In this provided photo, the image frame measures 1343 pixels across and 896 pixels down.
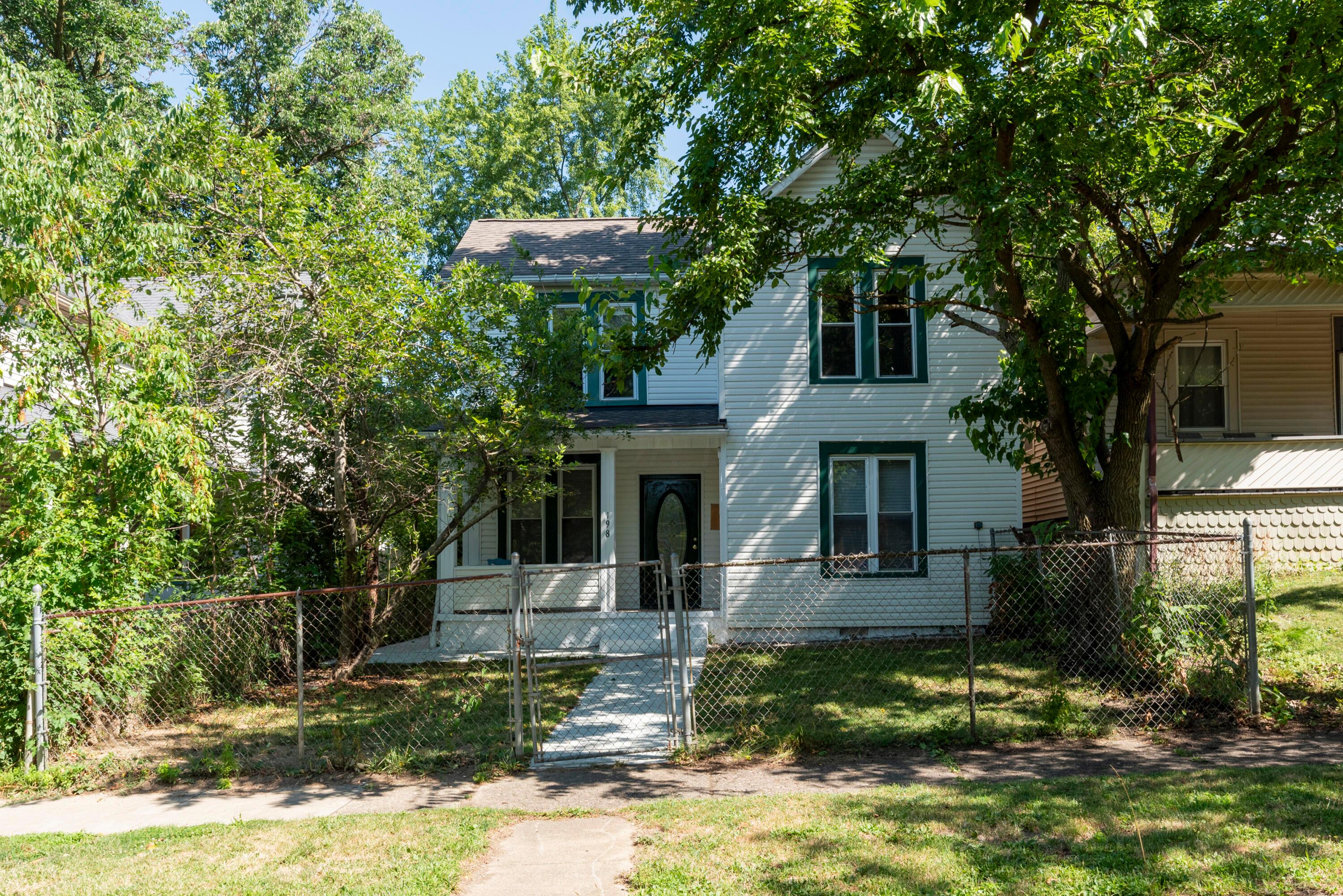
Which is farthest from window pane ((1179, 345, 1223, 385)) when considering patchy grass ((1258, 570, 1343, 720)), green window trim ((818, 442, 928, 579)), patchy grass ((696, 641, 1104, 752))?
patchy grass ((696, 641, 1104, 752))

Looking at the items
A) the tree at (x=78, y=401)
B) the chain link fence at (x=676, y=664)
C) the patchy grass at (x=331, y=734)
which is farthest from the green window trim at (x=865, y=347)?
the tree at (x=78, y=401)

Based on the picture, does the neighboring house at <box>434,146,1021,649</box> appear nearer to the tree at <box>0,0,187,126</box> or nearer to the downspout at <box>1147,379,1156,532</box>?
the downspout at <box>1147,379,1156,532</box>

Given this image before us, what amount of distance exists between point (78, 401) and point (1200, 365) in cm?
1653

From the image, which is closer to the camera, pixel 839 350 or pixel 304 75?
pixel 839 350

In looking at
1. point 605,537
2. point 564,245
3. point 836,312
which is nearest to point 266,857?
point 605,537

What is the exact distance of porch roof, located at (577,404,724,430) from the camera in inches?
572

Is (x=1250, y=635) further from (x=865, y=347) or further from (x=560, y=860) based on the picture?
(x=865, y=347)

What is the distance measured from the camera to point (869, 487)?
14.8 m

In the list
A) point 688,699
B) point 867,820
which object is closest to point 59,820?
point 688,699

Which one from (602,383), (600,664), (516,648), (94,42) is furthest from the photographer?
(94,42)

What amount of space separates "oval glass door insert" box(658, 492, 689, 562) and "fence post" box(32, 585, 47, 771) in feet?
30.6

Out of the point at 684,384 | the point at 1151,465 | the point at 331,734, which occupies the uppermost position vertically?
the point at 684,384

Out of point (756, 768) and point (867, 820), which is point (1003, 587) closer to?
point (756, 768)

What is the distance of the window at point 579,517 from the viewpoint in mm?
15961
